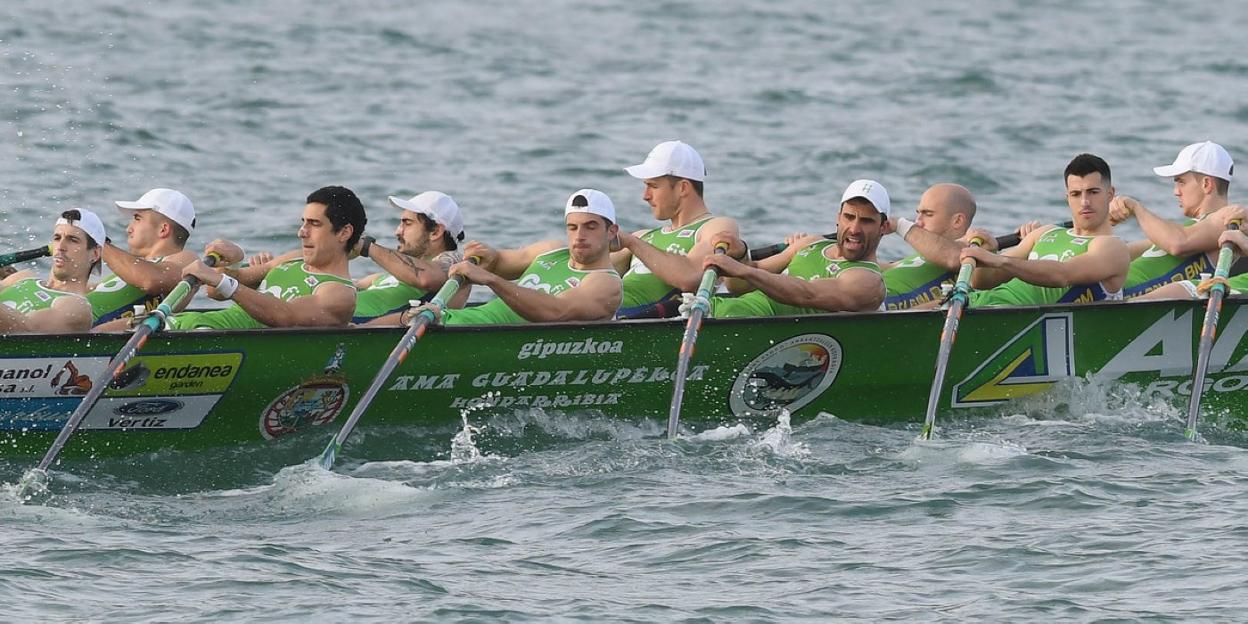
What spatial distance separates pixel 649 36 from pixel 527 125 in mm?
8413

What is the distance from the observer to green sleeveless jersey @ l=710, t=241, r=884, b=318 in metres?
13.8

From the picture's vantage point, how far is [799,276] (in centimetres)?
1394

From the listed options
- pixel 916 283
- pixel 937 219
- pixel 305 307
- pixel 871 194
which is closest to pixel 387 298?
pixel 305 307

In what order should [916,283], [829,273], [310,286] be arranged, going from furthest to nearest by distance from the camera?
[916,283]
[829,273]
[310,286]

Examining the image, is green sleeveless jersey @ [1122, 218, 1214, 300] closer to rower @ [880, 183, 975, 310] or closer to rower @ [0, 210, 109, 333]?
rower @ [880, 183, 975, 310]

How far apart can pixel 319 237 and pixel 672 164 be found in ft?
9.22

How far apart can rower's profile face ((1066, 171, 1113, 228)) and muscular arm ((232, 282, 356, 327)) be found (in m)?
5.19

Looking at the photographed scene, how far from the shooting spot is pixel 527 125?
28.7 metres

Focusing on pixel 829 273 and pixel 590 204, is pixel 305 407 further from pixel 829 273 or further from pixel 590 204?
pixel 829 273

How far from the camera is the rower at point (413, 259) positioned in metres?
13.5

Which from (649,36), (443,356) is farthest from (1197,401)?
(649,36)

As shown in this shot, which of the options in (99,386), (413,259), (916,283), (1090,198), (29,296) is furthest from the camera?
(916,283)

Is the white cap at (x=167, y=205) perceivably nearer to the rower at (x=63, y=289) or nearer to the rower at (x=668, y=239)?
the rower at (x=63, y=289)

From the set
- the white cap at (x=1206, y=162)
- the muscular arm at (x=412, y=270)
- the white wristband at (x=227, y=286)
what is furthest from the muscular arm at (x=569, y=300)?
the white cap at (x=1206, y=162)
